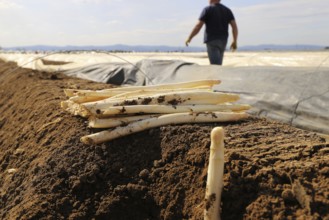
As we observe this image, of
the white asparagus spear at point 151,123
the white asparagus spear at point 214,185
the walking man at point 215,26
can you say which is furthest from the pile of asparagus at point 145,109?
the walking man at point 215,26

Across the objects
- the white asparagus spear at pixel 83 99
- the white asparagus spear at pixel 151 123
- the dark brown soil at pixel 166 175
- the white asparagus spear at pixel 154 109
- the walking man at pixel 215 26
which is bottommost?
the dark brown soil at pixel 166 175

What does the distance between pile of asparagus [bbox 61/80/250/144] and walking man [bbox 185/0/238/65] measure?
9.95 ft

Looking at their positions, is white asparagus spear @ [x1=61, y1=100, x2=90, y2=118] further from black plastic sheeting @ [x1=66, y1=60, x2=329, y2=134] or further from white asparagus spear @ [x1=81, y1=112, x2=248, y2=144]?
black plastic sheeting @ [x1=66, y1=60, x2=329, y2=134]

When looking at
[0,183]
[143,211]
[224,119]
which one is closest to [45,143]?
[0,183]

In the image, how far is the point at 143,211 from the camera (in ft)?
6.18

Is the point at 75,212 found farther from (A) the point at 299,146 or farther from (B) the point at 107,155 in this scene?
(A) the point at 299,146

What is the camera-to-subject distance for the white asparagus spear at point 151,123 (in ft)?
7.02

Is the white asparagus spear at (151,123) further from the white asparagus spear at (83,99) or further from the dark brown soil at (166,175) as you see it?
the white asparagus spear at (83,99)

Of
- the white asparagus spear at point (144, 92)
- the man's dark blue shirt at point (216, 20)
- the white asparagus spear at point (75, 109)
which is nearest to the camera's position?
the white asparagus spear at point (75, 109)

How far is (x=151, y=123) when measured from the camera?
2.18 metres

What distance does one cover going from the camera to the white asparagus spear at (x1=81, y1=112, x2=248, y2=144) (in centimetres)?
214

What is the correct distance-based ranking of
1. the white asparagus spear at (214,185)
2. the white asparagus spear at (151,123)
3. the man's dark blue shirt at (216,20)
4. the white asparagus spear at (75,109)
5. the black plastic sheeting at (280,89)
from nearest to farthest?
the white asparagus spear at (214,185)
the white asparagus spear at (151,123)
the white asparagus spear at (75,109)
the black plastic sheeting at (280,89)
the man's dark blue shirt at (216,20)

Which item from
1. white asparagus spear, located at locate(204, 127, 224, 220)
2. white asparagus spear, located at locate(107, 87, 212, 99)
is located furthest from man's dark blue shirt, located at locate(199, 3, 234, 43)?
white asparagus spear, located at locate(204, 127, 224, 220)

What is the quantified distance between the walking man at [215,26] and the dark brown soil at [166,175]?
3.03 meters
